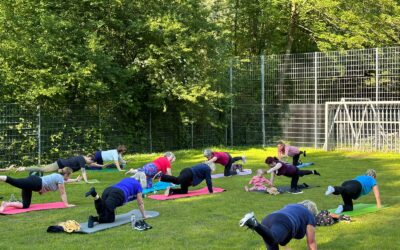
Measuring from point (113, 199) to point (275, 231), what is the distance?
3.69m

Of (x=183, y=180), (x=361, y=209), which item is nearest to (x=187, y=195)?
(x=183, y=180)

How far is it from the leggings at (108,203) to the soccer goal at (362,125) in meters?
12.5

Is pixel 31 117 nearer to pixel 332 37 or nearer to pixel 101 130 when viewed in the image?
pixel 101 130

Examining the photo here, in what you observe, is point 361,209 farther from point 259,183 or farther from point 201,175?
point 201,175

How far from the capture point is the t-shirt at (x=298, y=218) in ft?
19.3

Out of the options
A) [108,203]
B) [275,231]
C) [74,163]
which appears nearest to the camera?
[275,231]

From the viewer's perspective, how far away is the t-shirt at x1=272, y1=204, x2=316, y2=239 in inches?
232

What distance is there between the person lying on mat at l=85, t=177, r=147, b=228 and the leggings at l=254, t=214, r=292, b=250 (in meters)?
3.43

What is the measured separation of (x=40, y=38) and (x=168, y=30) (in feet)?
16.3

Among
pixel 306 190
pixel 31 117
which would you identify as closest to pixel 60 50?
pixel 31 117

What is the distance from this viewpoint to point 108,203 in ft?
27.8

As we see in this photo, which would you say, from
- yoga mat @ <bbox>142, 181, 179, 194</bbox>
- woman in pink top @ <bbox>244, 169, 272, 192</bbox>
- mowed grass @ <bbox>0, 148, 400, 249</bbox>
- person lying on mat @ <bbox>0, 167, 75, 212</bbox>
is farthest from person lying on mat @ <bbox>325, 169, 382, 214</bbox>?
person lying on mat @ <bbox>0, 167, 75, 212</bbox>

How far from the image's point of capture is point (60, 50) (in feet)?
58.5

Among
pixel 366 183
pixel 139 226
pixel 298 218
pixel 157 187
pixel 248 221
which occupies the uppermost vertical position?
pixel 248 221
